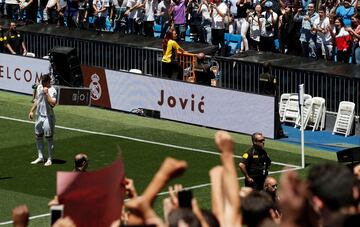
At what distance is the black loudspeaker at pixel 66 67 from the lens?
32.9m

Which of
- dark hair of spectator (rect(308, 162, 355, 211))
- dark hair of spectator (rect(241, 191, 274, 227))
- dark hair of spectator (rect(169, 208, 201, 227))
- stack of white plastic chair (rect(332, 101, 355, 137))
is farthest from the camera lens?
stack of white plastic chair (rect(332, 101, 355, 137))

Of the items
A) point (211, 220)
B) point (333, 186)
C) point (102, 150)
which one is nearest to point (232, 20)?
point (102, 150)

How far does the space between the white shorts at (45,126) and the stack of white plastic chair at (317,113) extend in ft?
27.9

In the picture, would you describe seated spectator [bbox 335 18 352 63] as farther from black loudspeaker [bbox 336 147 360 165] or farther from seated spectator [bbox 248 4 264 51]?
black loudspeaker [bbox 336 147 360 165]

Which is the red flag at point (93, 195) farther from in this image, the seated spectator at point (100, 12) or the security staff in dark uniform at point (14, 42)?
the seated spectator at point (100, 12)

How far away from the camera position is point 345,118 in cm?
2997

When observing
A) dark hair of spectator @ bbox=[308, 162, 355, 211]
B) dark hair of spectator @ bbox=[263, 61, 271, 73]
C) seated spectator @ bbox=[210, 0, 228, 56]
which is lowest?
dark hair of spectator @ bbox=[263, 61, 271, 73]

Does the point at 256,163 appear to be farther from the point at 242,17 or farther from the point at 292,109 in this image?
the point at 242,17

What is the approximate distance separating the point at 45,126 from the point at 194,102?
6300 millimetres

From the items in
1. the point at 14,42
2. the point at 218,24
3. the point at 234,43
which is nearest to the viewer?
the point at 218,24

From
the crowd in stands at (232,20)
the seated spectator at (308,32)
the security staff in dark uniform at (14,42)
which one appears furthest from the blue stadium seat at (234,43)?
the security staff in dark uniform at (14,42)

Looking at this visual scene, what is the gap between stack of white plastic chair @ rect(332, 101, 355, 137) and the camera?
29.8 metres

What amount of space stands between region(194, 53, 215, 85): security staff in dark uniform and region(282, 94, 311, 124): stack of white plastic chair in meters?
2.24

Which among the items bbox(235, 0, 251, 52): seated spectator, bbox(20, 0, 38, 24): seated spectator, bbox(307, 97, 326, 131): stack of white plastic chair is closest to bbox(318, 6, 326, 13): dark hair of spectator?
bbox(235, 0, 251, 52): seated spectator
